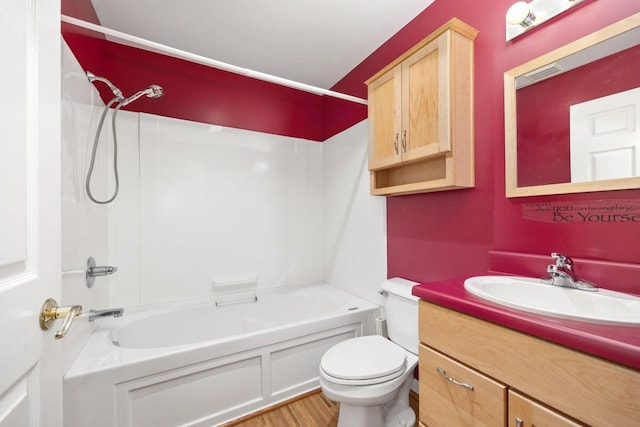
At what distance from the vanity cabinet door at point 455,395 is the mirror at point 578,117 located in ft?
2.68

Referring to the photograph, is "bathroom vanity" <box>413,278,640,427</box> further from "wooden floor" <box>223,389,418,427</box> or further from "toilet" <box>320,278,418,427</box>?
"wooden floor" <box>223,389,418,427</box>

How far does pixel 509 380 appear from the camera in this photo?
75 cm

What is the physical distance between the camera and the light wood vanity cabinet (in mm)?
590

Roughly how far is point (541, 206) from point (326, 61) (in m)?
1.92

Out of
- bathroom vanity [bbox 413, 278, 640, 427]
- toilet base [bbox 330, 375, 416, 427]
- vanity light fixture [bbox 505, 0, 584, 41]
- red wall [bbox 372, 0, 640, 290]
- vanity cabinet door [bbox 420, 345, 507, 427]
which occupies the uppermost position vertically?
vanity light fixture [bbox 505, 0, 584, 41]

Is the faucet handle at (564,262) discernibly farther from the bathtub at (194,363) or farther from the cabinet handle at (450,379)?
the bathtub at (194,363)

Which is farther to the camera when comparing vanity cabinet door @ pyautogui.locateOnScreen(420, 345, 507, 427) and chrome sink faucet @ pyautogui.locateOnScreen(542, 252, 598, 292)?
chrome sink faucet @ pyautogui.locateOnScreen(542, 252, 598, 292)

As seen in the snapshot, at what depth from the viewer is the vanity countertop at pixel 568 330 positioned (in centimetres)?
56

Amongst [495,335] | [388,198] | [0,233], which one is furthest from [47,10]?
[388,198]

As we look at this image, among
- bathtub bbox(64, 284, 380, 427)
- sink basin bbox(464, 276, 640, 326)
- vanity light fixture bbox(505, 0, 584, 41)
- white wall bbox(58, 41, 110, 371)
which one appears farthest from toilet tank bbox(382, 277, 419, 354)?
white wall bbox(58, 41, 110, 371)

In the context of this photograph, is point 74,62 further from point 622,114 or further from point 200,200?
point 622,114

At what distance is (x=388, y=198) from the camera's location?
6.54 feet

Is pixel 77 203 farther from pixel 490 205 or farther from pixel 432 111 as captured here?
pixel 490 205

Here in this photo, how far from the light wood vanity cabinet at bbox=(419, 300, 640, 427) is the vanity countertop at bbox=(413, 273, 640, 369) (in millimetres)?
26
